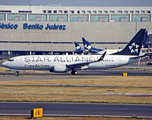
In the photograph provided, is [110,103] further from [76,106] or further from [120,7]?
[120,7]

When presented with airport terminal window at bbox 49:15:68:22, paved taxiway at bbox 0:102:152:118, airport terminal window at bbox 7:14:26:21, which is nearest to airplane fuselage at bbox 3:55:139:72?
paved taxiway at bbox 0:102:152:118

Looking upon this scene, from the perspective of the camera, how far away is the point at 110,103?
87.3 feet

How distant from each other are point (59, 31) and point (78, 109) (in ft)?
396

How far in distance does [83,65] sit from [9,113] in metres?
38.5

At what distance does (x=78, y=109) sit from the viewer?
924 inches

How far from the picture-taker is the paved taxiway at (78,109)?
70.8 ft

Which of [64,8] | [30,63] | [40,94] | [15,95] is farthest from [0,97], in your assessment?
[64,8]

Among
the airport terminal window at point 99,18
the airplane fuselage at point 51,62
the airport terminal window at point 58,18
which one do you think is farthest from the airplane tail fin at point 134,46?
the airport terminal window at point 58,18

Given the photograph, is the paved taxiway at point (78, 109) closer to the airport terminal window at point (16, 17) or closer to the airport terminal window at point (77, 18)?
the airport terminal window at point (77, 18)

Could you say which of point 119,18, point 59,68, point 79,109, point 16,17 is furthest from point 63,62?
point 119,18

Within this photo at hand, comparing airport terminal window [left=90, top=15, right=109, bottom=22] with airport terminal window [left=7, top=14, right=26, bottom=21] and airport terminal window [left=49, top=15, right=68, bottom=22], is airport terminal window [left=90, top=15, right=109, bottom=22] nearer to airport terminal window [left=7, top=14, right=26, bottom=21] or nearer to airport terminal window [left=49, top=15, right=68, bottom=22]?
airport terminal window [left=49, top=15, right=68, bottom=22]

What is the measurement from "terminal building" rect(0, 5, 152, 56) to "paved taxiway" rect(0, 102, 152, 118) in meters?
117

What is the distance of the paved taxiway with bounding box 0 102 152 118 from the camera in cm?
2159

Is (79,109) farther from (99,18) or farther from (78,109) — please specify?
(99,18)
